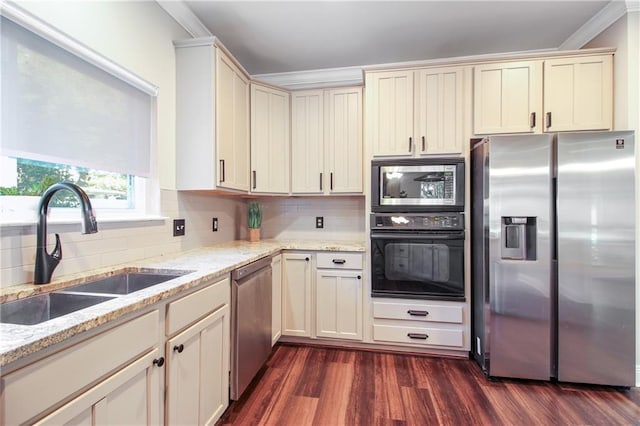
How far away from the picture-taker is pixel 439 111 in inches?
94.7

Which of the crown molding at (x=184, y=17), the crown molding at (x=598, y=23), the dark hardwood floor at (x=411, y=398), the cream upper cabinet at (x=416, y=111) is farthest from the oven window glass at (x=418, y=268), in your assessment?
the crown molding at (x=184, y=17)

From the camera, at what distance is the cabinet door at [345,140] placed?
109 inches

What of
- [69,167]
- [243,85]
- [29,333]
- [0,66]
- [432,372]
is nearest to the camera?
→ [29,333]

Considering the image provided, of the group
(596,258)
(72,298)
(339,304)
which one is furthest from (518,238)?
(72,298)

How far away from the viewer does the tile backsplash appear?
1.20 m

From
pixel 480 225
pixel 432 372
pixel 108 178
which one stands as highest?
pixel 108 178

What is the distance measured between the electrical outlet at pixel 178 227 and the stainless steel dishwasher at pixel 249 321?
612mm

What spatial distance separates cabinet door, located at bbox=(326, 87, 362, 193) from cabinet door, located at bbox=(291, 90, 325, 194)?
96 millimetres

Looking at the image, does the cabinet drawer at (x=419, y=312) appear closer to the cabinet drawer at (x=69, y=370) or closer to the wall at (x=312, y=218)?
the wall at (x=312, y=218)

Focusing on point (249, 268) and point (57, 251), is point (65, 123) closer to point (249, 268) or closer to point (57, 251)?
point (57, 251)

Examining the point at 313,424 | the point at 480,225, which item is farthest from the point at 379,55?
the point at 313,424

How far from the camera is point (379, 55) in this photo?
2.73 meters

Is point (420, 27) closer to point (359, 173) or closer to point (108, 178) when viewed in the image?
point (359, 173)

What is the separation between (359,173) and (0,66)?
228 centimetres
